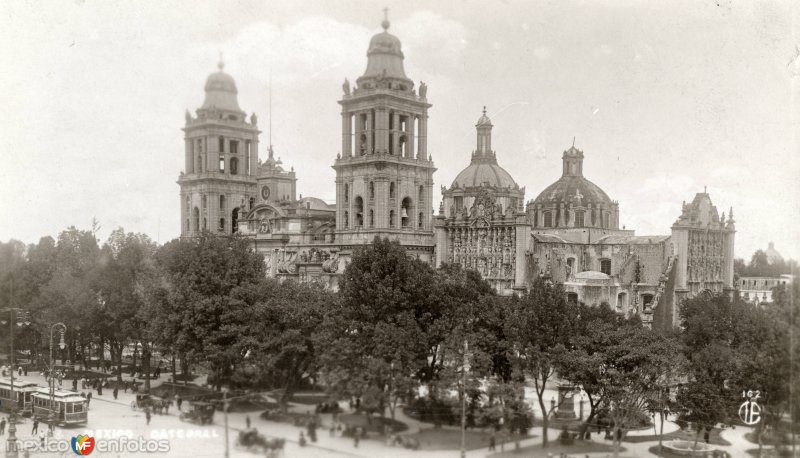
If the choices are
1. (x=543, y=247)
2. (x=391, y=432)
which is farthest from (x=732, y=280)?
(x=391, y=432)

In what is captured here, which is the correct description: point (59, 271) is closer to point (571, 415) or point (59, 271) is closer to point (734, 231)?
point (571, 415)

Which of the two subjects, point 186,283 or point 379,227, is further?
point 379,227

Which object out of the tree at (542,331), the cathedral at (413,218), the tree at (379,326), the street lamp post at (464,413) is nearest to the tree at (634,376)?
the tree at (542,331)

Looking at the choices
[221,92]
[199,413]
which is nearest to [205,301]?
[199,413]

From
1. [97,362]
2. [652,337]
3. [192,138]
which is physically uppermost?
[192,138]

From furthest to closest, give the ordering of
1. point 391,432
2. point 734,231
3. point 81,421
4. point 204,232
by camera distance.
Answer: point 734,231 < point 204,232 < point 81,421 < point 391,432

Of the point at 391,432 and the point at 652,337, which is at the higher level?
the point at 652,337

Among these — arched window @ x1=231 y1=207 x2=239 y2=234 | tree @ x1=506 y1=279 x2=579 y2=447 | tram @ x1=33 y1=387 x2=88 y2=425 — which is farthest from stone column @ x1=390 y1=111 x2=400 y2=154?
tram @ x1=33 y1=387 x2=88 y2=425
